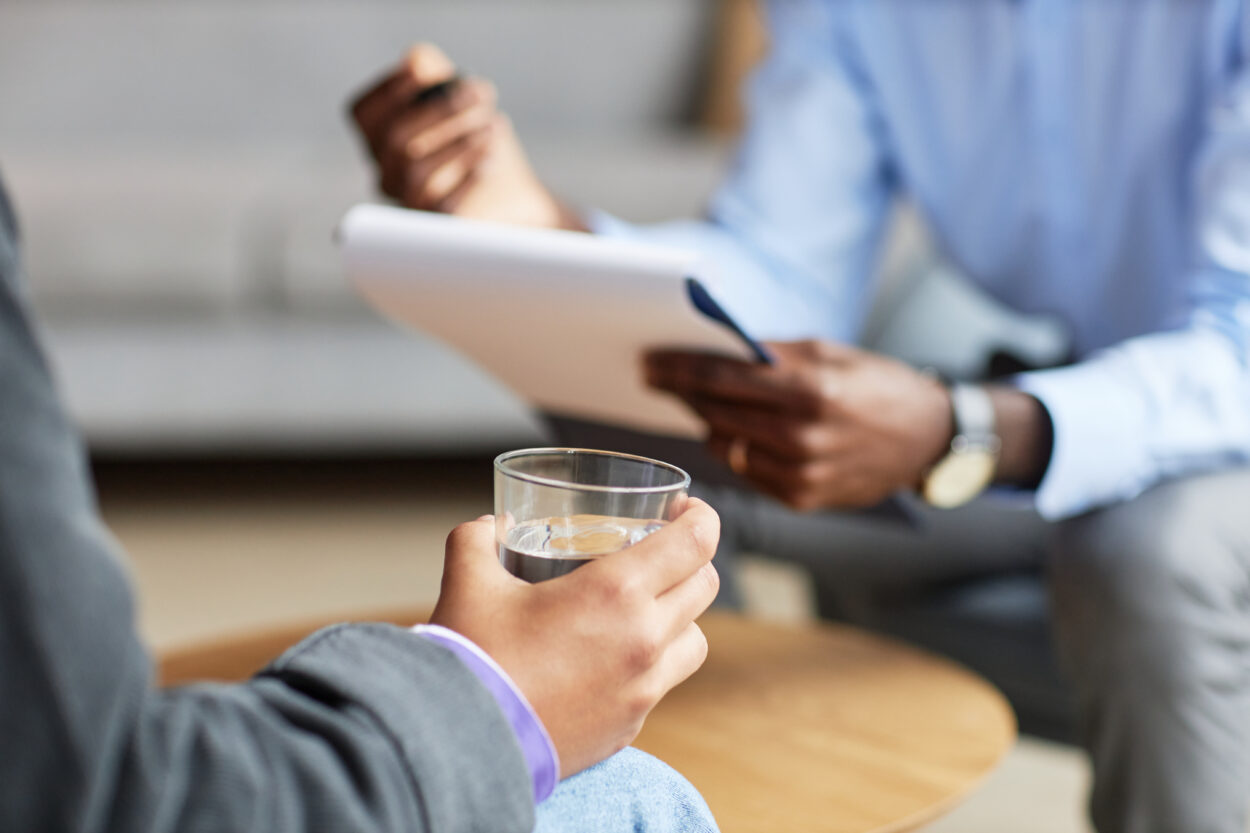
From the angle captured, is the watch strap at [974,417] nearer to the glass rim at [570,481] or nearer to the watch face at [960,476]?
the watch face at [960,476]

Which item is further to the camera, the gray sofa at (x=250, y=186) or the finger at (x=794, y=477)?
the gray sofa at (x=250, y=186)

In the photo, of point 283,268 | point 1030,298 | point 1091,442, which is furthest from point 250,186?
point 1091,442

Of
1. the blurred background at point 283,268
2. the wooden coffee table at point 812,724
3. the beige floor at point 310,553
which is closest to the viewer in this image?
the wooden coffee table at point 812,724

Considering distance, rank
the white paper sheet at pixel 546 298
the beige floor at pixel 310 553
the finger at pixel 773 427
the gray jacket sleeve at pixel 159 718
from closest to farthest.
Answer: the gray jacket sleeve at pixel 159 718
the white paper sheet at pixel 546 298
the finger at pixel 773 427
the beige floor at pixel 310 553

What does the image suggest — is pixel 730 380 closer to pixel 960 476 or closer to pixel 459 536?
pixel 960 476

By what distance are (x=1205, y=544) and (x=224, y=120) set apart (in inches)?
83.4

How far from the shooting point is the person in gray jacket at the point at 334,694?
0.26m

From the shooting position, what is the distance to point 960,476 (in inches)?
30.0

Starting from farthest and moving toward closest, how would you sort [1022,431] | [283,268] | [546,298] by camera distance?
[283,268] → [1022,431] → [546,298]

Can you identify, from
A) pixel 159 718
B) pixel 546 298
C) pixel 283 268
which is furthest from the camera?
pixel 283 268

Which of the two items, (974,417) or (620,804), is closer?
(620,804)

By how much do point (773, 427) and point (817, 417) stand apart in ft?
0.09

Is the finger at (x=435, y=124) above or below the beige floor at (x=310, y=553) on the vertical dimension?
above

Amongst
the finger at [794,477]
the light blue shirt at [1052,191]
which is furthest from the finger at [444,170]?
the finger at [794,477]
